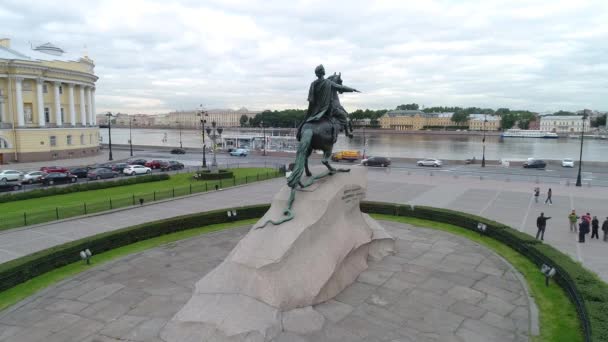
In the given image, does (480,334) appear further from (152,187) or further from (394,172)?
(394,172)

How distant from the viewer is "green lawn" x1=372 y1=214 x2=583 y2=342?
8.89m

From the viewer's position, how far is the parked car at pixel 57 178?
3225 cm

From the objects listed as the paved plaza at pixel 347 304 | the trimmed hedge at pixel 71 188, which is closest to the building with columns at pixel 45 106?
the trimmed hedge at pixel 71 188

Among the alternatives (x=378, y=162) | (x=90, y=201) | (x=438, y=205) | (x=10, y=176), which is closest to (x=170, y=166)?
(x=10, y=176)

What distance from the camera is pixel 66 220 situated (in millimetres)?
19719

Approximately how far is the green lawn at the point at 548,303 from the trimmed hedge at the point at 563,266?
0.19m

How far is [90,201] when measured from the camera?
2459cm

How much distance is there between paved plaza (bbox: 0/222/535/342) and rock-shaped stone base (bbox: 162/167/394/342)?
39 centimetres

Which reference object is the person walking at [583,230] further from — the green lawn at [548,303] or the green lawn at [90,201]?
the green lawn at [90,201]

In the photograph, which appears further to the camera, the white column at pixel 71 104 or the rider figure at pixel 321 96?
the white column at pixel 71 104

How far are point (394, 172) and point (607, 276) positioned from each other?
27.4m

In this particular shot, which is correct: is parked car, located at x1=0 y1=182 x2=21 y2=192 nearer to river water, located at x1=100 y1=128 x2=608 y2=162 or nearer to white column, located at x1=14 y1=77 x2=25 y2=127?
white column, located at x1=14 y1=77 x2=25 y2=127

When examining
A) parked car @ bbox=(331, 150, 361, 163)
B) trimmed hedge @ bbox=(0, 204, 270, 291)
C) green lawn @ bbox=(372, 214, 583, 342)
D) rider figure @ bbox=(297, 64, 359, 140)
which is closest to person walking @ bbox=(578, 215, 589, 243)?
green lawn @ bbox=(372, 214, 583, 342)

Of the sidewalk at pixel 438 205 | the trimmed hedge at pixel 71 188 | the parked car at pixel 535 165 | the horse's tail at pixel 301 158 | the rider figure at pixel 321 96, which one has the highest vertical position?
the rider figure at pixel 321 96
